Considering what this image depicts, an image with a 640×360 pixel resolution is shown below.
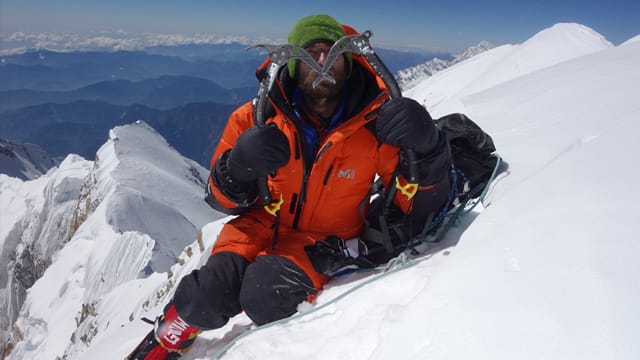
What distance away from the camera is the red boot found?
2.83 m

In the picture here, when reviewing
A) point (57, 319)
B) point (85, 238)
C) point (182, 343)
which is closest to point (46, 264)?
point (85, 238)

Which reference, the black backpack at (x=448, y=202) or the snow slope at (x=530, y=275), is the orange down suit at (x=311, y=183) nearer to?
the black backpack at (x=448, y=202)

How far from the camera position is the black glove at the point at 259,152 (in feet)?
8.55

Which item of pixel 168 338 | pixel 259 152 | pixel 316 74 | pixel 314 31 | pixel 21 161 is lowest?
pixel 21 161

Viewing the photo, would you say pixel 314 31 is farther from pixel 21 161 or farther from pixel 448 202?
pixel 21 161

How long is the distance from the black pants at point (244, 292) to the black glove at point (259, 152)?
674 millimetres

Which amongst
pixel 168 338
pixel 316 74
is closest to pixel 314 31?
pixel 316 74

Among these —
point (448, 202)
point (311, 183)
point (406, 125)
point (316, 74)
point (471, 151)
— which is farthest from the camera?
point (471, 151)

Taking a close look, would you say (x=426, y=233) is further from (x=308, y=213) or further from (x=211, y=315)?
(x=211, y=315)

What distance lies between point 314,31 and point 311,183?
1121mm

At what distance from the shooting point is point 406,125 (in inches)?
98.2

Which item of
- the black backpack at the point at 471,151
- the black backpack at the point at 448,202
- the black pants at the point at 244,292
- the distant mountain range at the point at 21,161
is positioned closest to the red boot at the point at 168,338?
the black pants at the point at 244,292

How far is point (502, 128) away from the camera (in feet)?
15.2

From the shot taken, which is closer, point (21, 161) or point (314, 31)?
point (314, 31)
